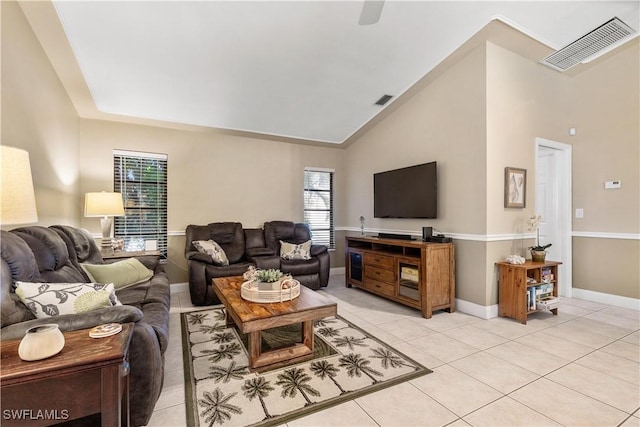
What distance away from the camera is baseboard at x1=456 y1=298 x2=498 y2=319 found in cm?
329

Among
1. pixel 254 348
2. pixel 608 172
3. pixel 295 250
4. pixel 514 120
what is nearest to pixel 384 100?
pixel 514 120

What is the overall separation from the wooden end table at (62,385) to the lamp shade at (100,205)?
268 centimetres

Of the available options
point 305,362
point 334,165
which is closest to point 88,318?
point 305,362

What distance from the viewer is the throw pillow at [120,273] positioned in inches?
99.7

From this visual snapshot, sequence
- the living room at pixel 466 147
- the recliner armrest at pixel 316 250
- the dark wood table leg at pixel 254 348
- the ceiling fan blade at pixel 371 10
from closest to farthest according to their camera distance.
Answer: the ceiling fan blade at pixel 371 10 → the dark wood table leg at pixel 254 348 → the living room at pixel 466 147 → the recliner armrest at pixel 316 250

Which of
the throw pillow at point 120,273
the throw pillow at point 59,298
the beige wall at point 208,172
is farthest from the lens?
the beige wall at point 208,172

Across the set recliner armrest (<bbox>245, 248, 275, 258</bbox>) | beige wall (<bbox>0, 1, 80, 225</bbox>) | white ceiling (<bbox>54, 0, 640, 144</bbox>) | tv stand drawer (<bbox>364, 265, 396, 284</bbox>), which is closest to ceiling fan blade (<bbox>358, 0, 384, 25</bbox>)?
white ceiling (<bbox>54, 0, 640, 144</bbox>)

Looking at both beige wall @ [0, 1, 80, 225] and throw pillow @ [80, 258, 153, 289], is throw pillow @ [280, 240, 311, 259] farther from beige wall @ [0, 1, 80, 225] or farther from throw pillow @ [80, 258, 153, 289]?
beige wall @ [0, 1, 80, 225]

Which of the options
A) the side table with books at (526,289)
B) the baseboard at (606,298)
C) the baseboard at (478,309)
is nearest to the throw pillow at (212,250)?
the baseboard at (478,309)

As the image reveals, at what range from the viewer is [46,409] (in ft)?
3.52

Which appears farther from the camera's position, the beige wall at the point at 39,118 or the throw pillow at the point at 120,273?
the throw pillow at the point at 120,273

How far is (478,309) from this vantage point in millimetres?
3355

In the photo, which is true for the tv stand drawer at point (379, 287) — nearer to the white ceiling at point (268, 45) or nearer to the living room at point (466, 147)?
the living room at point (466, 147)

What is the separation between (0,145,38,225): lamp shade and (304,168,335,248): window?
4.49 meters
